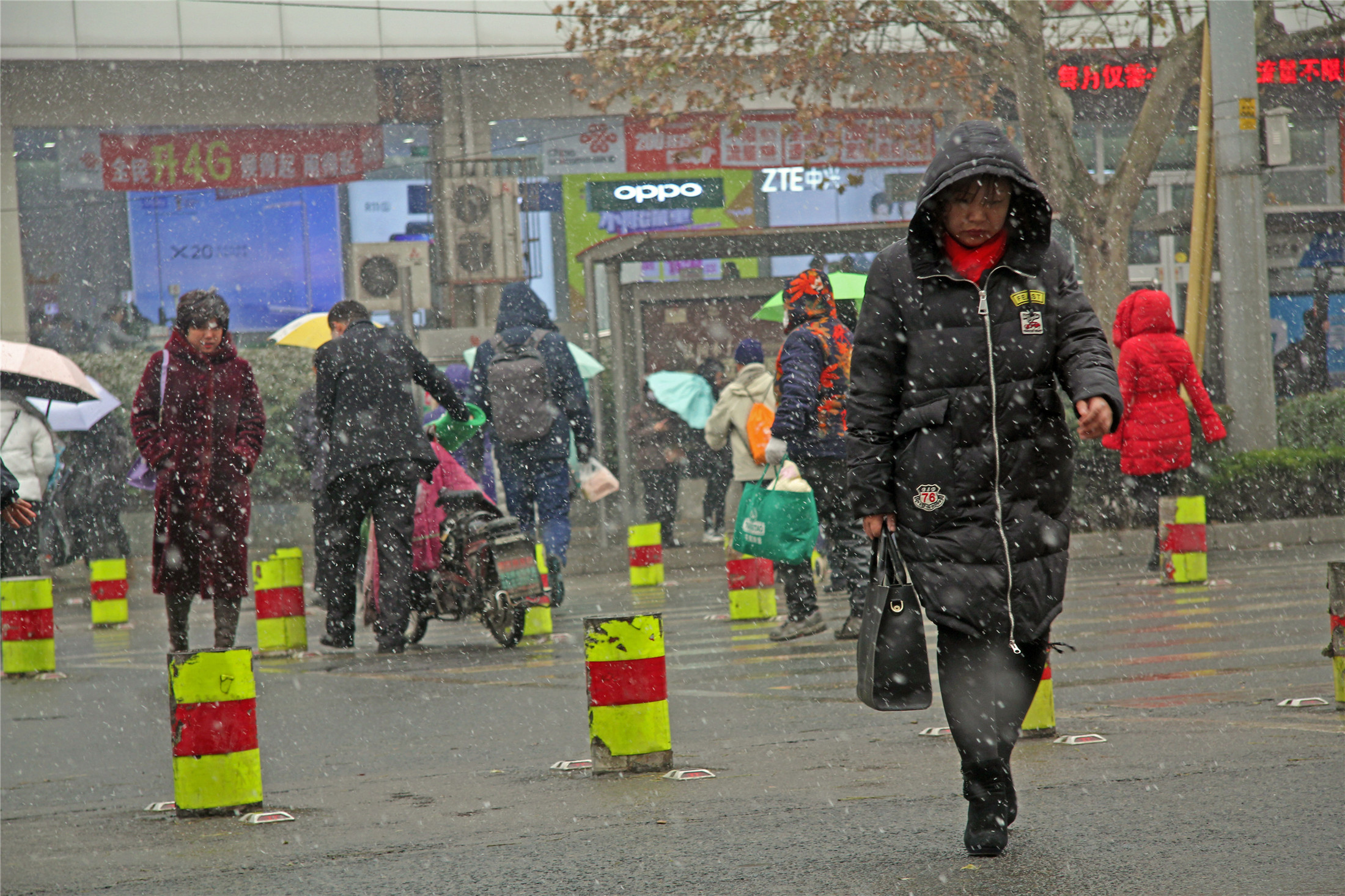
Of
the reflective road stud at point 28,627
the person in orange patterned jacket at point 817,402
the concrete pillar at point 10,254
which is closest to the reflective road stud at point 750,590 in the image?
the person in orange patterned jacket at point 817,402

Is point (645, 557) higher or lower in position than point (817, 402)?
lower

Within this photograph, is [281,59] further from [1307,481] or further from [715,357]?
[1307,481]

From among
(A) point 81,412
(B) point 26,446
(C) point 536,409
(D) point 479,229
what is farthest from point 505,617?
(D) point 479,229

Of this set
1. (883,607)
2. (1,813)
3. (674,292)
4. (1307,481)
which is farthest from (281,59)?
(883,607)

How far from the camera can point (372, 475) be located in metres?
10.1

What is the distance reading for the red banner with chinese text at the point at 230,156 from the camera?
96.8 feet

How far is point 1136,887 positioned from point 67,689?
728 centimetres

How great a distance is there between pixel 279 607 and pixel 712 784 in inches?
219

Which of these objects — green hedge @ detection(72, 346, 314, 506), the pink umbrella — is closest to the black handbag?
the pink umbrella

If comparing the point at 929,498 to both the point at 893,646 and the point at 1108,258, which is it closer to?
the point at 893,646

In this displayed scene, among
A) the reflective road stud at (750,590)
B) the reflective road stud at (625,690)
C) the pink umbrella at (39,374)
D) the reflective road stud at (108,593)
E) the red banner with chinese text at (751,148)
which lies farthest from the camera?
the red banner with chinese text at (751,148)

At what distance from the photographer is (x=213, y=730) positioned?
18.6 ft

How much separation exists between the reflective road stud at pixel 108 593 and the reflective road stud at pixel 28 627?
312 cm

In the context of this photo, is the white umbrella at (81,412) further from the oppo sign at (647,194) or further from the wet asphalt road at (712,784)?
the oppo sign at (647,194)
